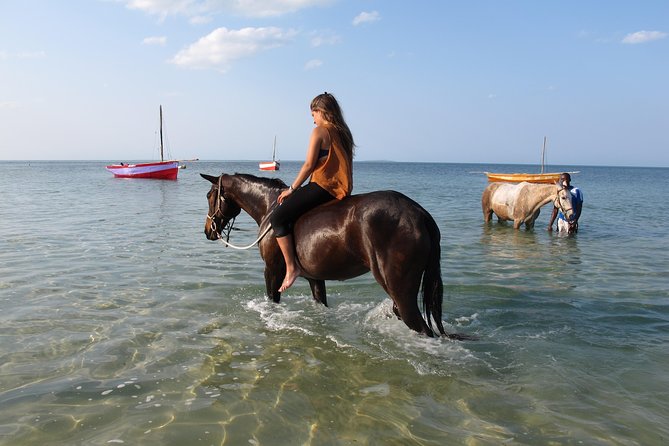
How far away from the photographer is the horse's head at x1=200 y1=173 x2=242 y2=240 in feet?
22.9

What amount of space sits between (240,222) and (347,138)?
1333 centimetres

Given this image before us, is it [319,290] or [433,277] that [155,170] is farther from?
[433,277]

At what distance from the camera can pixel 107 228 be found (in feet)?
48.3

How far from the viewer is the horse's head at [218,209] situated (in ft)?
22.9

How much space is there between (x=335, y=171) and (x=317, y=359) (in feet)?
6.62

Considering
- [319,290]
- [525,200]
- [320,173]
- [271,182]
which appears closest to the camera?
[320,173]

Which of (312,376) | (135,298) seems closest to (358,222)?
(312,376)

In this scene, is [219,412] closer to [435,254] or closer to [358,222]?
[358,222]

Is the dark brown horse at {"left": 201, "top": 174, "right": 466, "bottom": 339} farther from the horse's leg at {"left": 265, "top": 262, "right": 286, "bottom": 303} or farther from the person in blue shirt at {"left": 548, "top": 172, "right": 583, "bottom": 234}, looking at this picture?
the person in blue shirt at {"left": 548, "top": 172, "right": 583, "bottom": 234}

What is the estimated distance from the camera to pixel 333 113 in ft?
16.6

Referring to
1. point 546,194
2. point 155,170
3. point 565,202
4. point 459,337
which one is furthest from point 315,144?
point 155,170

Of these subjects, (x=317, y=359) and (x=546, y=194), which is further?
(x=546, y=194)

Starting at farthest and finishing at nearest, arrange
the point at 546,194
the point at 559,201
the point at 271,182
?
the point at 546,194, the point at 559,201, the point at 271,182

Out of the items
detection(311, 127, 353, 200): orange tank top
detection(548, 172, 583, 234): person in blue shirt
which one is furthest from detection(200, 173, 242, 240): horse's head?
detection(548, 172, 583, 234): person in blue shirt
